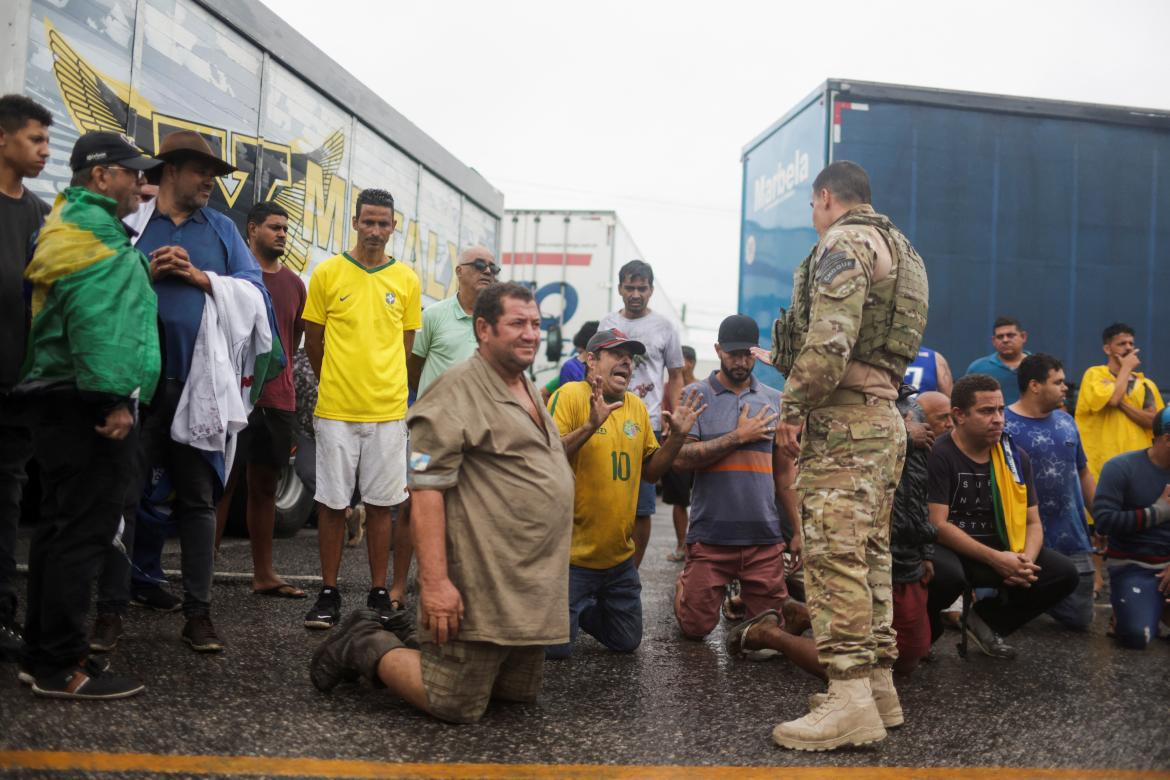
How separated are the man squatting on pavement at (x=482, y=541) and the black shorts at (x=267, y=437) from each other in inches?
76.9

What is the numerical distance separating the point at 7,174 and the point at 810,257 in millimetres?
2970

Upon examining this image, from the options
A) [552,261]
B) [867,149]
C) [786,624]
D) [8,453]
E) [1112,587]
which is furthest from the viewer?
[552,261]

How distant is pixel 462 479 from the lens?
11.3 ft

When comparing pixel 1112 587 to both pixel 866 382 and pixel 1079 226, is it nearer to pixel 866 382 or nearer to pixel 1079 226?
pixel 866 382

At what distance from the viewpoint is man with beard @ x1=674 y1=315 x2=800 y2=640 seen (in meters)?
5.13

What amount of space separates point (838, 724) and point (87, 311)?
271 centimetres

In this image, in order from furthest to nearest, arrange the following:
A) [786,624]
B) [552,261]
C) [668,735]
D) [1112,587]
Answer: [552,261], [1112,587], [786,624], [668,735]

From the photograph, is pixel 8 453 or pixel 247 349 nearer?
pixel 8 453

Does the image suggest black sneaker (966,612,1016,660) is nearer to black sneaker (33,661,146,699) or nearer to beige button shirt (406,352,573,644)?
beige button shirt (406,352,573,644)

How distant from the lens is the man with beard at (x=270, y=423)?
212 inches

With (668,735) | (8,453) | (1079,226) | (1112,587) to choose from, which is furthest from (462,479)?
(1079,226)

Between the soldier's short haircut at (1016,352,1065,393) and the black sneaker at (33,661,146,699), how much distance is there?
5.12m

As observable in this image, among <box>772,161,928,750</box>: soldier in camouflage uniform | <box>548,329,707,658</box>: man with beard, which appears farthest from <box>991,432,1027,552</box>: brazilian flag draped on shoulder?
<box>772,161,928,750</box>: soldier in camouflage uniform

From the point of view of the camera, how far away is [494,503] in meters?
3.42
